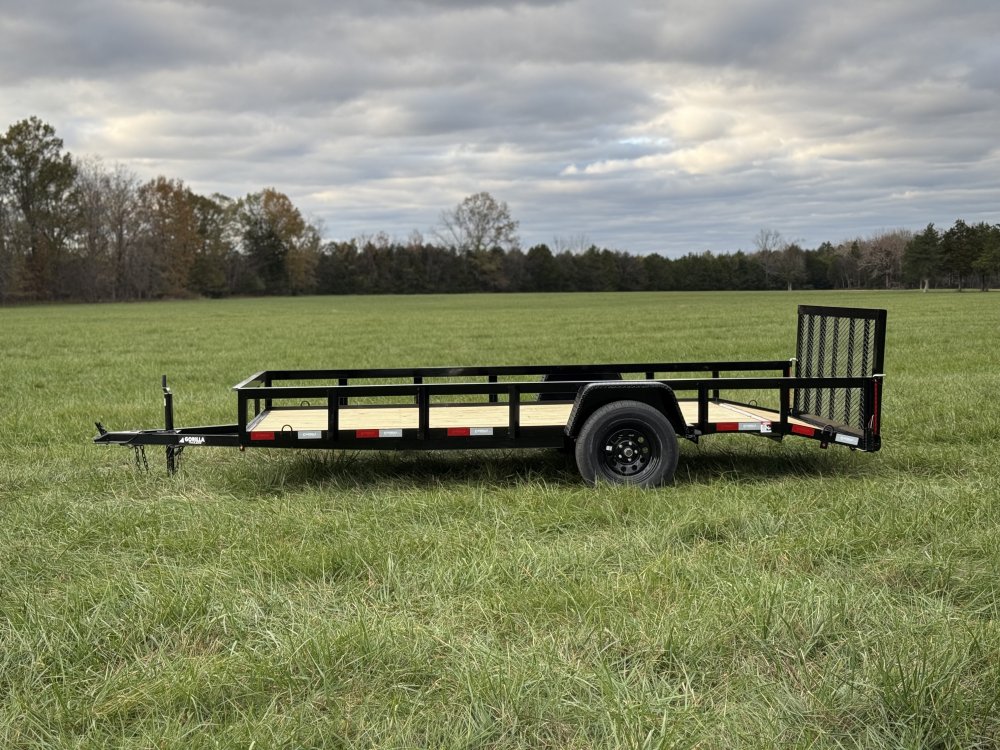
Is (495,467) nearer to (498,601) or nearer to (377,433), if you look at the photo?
(377,433)

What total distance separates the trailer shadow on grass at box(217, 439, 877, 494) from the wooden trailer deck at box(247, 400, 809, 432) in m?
0.41

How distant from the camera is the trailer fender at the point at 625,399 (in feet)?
21.3

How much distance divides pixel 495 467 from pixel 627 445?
4.98 feet

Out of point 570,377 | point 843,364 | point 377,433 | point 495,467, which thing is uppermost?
point 843,364

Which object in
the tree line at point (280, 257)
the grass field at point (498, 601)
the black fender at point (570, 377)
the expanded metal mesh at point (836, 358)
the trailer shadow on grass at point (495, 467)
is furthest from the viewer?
the tree line at point (280, 257)

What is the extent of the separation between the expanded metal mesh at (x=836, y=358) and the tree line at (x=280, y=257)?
256 feet

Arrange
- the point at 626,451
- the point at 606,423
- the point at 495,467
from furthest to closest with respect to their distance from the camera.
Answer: the point at 495,467 < the point at 626,451 < the point at 606,423

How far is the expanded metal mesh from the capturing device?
6793 millimetres

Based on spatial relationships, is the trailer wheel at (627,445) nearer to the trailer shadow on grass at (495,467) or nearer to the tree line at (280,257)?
the trailer shadow on grass at (495,467)

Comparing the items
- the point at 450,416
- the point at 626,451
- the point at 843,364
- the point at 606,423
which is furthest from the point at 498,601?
the point at 843,364

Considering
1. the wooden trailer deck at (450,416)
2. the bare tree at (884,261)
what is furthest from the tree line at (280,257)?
the wooden trailer deck at (450,416)

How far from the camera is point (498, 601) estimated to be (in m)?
4.25

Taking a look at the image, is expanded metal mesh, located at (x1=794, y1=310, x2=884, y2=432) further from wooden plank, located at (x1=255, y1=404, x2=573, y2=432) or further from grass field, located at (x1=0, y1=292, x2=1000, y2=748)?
wooden plank, located at (x1=255, y1=404, x2=573, y2=432)

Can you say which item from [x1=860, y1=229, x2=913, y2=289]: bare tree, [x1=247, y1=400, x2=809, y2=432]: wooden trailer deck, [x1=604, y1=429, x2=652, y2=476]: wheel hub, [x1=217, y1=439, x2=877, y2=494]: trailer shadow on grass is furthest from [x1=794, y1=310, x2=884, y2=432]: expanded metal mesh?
[x1=860, y1=229, x2=913, y2=289]: bare tree
